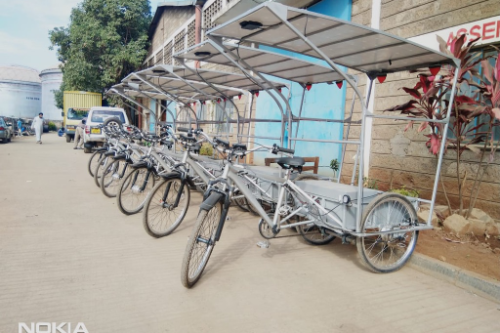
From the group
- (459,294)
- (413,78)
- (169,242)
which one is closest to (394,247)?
(459,294)

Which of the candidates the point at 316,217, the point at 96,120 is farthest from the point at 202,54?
the point at 96,120

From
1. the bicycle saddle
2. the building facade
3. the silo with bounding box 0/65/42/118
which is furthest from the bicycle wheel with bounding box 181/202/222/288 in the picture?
the silo with bounding box 0/65/42/118

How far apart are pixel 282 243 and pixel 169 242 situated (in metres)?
1.36

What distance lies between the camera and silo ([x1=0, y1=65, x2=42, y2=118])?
170 ft

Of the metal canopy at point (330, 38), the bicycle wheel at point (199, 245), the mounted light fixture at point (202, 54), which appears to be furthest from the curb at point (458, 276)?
the mounted light fixture at point (202, 54)

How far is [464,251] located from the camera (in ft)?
13.1

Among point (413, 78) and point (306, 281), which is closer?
point (306, 281)

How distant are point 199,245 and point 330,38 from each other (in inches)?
92.4

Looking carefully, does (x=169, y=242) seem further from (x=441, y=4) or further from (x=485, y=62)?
(x=441, y=4)

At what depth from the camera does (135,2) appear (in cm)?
2136

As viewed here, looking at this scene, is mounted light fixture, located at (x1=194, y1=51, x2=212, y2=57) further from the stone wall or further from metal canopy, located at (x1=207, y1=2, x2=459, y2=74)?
the stone wall

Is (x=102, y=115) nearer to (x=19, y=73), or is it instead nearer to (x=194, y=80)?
(x=194, y=80)

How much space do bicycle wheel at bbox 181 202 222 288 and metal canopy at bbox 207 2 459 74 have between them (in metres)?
1.68

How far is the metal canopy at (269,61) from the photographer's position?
14.5 ft
